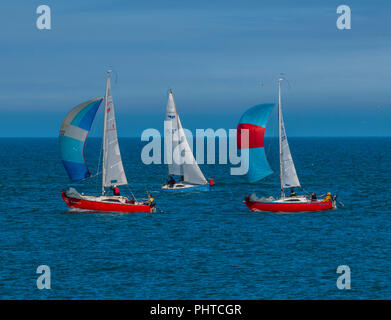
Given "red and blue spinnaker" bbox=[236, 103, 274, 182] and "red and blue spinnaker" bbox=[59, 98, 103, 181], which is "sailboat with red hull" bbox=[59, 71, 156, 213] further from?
"red and blue spinnaker" bbox=[236, 103, 274, 182]

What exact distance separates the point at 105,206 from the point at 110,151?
5466mm

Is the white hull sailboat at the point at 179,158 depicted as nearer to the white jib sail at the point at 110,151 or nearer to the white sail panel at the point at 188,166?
the white sail panel at the point at 188,166

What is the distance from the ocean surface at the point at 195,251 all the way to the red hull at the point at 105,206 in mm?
833

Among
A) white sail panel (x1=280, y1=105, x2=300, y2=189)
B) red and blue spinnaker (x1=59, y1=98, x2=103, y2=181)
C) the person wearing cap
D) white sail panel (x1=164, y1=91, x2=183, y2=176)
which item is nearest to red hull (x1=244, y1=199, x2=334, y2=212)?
white sail panel (x1=280, y1=105, x2=300, y2=189)

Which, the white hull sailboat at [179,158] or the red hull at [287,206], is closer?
the red hull at [287,206]

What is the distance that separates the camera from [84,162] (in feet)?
197


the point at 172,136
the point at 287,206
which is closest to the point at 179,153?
the point at 172,136

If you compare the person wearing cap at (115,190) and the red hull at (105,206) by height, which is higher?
the person wearing cap at (115,190)

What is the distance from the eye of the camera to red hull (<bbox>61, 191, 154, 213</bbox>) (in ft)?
201

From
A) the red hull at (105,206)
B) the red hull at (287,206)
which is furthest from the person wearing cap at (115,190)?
the red hull at (287,206)

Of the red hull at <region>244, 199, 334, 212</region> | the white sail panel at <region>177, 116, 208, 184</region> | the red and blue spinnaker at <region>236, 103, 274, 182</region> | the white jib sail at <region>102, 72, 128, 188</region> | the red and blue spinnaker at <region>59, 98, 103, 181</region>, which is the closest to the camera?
the red and blue spinnaker at <region>236, 103, 274, 182</region>

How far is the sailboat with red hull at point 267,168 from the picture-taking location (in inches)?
2269

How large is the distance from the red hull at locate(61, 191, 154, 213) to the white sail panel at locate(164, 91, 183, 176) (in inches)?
784
